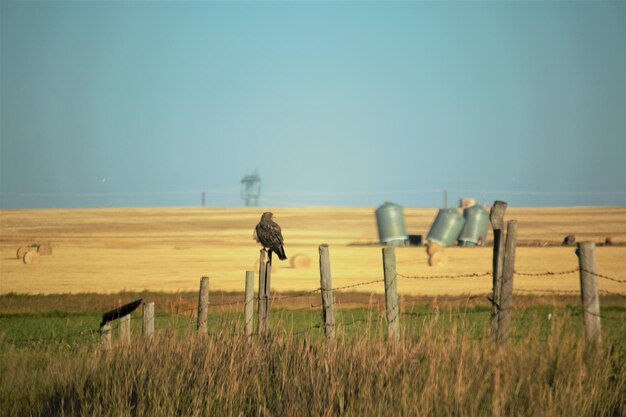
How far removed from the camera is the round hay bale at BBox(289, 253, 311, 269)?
3356 centimetres

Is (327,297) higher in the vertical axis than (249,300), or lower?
higher

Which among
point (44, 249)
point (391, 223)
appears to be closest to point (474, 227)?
point (391, 223)

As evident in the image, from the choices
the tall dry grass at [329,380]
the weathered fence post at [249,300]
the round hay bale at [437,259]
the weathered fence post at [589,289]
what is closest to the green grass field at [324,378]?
the tall dry grass at [329,380]

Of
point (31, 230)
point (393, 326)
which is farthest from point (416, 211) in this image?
point (393, 326)

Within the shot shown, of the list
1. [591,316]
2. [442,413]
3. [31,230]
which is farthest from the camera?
[31,230]

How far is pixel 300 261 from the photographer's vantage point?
33656mm

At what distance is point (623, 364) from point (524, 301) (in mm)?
12798

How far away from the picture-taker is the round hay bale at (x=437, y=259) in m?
33.1

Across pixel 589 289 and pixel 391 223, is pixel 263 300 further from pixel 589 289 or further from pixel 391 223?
pixel 391 223

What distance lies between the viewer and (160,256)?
34.3 m

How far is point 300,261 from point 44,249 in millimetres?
10669

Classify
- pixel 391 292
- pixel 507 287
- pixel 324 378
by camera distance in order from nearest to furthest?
pixel 324 378
pixel 507 287
pixel 391 292

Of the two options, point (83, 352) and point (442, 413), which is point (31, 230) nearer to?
point (83, 352)

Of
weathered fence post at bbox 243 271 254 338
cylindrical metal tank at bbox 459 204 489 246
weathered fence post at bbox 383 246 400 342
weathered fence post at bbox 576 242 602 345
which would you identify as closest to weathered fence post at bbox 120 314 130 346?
weathered fence post at bbox 243 271 254 338
